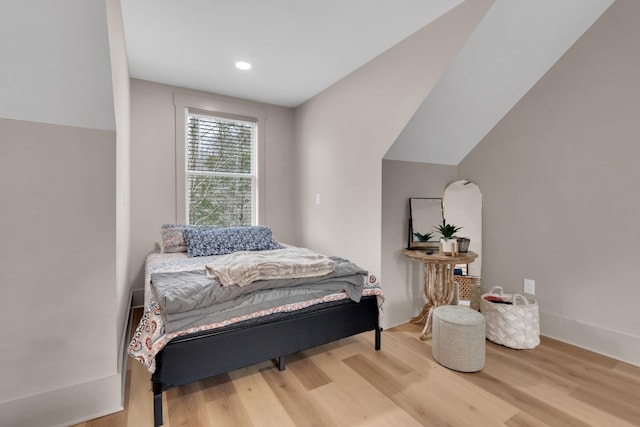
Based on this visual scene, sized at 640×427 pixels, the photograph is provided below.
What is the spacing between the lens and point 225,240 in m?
2.85

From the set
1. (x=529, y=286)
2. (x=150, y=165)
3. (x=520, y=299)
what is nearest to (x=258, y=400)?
(x=520, y=299)

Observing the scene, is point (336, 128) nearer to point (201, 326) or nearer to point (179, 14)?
point (179, 14)

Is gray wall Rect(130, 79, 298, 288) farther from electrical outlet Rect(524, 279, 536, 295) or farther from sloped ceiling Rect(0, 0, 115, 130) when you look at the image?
electrical outlet Rect(524, 279, 536, 295)

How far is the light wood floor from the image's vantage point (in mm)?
1512

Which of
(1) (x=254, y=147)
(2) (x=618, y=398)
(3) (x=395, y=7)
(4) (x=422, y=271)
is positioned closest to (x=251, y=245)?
(1) (x=254, y=147)

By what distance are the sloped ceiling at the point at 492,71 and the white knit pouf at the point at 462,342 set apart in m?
1.37

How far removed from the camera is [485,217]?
2.88 m

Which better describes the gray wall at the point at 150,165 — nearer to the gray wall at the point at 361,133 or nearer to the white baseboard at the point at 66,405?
the gray wall at the point at 361,133

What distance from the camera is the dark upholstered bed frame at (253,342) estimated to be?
4.86 ft

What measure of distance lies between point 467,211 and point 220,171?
2723 millimetres

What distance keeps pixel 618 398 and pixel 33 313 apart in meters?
3.07

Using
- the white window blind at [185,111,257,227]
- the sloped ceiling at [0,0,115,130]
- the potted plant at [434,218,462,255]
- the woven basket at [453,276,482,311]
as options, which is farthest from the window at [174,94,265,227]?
the woven basket at [453,276,482,311]

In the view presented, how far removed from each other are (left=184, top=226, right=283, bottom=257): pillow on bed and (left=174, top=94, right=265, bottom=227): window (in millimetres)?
593

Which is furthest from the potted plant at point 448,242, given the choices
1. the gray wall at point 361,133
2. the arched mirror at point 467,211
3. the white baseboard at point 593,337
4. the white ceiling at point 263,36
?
the white ceiling at point 263,36
